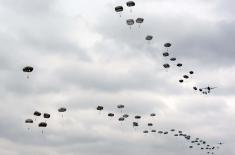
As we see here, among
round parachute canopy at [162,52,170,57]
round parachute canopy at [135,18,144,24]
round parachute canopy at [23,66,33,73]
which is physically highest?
round parachute canopy at [135,18,144,24]

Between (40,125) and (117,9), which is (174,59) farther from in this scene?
(40,125)

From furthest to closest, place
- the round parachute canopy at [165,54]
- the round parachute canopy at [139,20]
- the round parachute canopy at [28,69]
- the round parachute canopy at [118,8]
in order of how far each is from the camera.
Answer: the round parachute canopy at [28,69] < the round parachute canopy at [139,20] < the round parachute canopy at [165,54] < the round parachute canopy at [118,8]

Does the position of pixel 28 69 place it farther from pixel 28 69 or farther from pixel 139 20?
pixel 139 20

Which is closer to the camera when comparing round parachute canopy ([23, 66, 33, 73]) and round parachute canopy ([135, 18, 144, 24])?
round parachute canopy ([135, 18, 144, 24])

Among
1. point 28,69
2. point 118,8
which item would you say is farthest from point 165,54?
point 28,69

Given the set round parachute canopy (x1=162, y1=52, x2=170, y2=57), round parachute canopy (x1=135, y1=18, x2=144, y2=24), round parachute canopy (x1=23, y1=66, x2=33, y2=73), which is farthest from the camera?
round parachute canopy (x1=23, y1=66, x2=33, y2=73)

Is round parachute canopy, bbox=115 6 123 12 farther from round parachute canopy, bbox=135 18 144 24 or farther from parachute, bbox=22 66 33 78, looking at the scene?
parachute, bbox=22 66 33 78

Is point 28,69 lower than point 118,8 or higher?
lower

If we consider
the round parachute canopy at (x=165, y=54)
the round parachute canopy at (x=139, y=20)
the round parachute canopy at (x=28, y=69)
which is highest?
the round parachute canopy at (x=139, y=20)

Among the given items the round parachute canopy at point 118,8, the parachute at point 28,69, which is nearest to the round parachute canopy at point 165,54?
the round parachute canopy at point 118,8

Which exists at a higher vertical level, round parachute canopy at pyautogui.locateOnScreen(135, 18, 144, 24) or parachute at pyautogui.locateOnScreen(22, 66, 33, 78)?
round parachute canopy at pyautogui.locateOnScreen(135, 18, 144, 24)

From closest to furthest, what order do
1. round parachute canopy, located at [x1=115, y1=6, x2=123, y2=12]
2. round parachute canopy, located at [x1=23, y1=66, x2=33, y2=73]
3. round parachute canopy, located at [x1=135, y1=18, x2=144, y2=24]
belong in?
round parachute canopy, located at [x1=115, y1=6, x2=123, y2=12], round parachute canopy, located at [x1=135, y1=18, x2=144, y2=24], round parachute canopy, located at [x1=23, y1=66, x2=33, y2=73]

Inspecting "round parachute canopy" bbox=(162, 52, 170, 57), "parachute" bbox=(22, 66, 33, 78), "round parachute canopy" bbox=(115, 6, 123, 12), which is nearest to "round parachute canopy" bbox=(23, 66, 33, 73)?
"parachute" bbox=(22, 66, 33, 78)

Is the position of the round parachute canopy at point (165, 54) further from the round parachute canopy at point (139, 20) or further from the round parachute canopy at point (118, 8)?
the round parachute canopy at point (118, 8)
